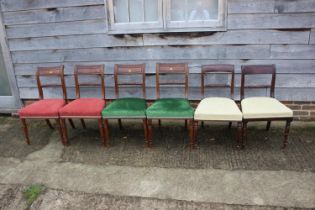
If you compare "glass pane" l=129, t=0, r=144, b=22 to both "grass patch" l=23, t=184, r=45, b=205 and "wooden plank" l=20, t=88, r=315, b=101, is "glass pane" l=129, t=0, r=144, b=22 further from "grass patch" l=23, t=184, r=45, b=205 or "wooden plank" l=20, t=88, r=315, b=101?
"grass patch" l=23, t=184, r=45, b=205

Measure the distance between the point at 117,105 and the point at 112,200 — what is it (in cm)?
114

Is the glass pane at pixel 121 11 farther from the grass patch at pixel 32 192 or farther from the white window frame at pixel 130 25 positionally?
the grass patch at pixel 32 192

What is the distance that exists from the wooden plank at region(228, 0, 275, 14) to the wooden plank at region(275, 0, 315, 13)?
0.25 ft

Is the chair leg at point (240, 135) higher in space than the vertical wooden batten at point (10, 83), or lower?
lower

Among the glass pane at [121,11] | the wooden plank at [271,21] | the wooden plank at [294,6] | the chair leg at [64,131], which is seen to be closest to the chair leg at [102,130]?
the chair leg at [64,131]

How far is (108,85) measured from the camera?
4023 mm

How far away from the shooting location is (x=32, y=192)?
271 centimetres

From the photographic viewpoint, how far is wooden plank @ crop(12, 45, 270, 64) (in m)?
3.58

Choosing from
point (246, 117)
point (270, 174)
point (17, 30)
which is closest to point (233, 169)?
point (270, 174)

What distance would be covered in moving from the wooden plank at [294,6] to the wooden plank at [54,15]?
2095 millimetres

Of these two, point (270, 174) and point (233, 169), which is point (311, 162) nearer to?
point (270, 174)

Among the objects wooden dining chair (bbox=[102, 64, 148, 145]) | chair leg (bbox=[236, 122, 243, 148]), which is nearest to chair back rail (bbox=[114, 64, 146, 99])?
wooden dining chair (bbox=[102, 64, 148, 145])

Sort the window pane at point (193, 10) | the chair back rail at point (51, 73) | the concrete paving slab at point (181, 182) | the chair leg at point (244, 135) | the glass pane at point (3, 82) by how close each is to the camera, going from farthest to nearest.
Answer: the glass pane at point (3, 82) → the chair back rail at point (51, 73) → the window pane at point (193, 10) → the chair leg at point (244, 135) → the concrete paving slab at point (181, 182)

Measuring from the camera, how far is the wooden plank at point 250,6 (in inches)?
133
